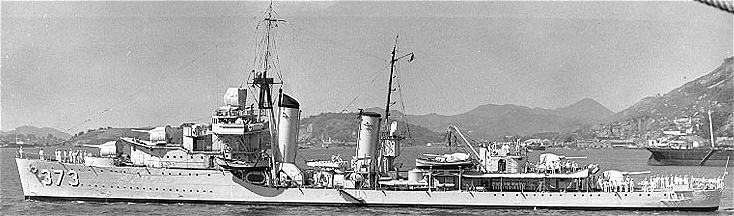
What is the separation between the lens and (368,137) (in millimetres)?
22625

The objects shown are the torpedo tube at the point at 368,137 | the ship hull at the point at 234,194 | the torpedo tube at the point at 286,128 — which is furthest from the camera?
the torpedo tube at the point at 286,128

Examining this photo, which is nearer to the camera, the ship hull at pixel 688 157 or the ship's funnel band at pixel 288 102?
the ship's funnel band at pixel 288 102

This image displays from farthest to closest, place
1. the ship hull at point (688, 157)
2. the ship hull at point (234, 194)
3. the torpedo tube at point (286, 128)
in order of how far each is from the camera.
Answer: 1. the ship hull at point (688, 157)
2. the torpedo tube at point (286, 128)
3. the ship hull at point (234, 194)

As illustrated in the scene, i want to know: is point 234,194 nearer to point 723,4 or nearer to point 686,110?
point 723,4

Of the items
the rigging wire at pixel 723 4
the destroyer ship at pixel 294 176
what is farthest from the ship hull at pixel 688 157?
the rigging wire at pixel 723 4

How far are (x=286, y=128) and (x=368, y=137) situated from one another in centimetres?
Answer: 225

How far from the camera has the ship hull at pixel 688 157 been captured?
51.2m

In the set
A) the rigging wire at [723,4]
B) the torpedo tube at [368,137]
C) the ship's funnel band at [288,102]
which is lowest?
the torpedo tube at [368,137]

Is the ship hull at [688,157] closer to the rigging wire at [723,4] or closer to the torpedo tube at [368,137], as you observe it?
the torpedo tube at [368,137]

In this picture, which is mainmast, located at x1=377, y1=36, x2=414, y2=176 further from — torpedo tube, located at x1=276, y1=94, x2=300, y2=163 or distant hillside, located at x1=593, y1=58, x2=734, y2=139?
distant hillside, located at x1=593, y1=58, x2=734, y2=139

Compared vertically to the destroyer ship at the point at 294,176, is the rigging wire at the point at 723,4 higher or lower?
higher

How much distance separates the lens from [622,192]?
2119 cm

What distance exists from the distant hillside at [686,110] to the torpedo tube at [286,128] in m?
41.1

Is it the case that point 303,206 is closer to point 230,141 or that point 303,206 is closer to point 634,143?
point 230,141
